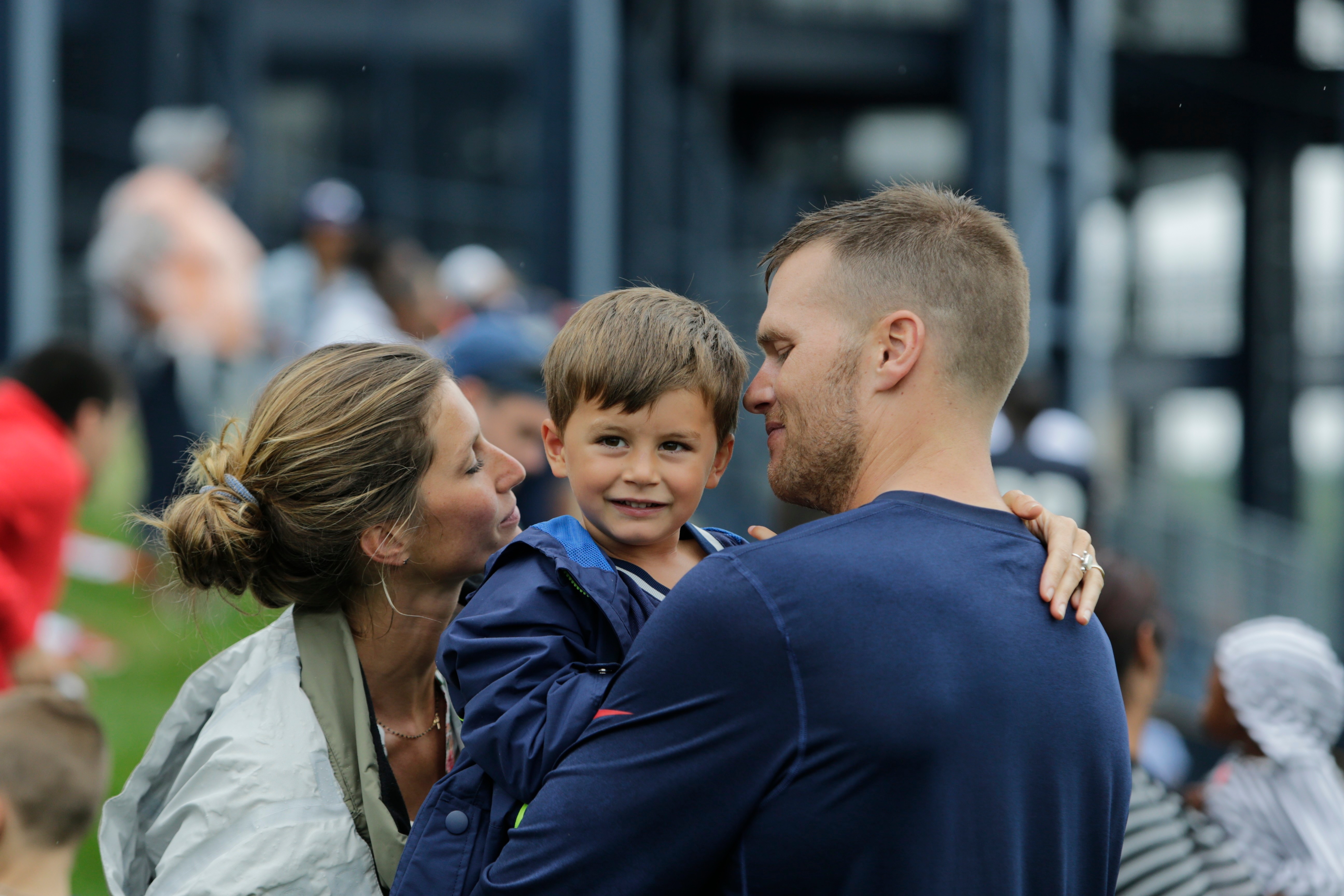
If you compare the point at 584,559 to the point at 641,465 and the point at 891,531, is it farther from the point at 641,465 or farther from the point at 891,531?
the point at 891,531

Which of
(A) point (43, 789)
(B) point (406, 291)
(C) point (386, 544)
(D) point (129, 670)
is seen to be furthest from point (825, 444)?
(D) point (129, 670)

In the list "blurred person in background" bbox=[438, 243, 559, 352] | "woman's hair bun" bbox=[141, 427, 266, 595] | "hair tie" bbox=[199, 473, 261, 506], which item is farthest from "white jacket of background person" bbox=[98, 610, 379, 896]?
"blurred person in background" bbox=[438, 243, 559, 352]

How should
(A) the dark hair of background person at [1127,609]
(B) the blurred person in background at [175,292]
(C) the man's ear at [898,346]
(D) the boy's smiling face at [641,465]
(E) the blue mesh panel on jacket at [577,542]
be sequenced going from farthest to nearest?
(B) the blurred person in background at [175,292] < (A) the dark hair of background person at [1127,609] < (D) the boy's smiling face at [641,465] < (E) the blue mesh panel on jacket at [577,542] < (C) the man's ear at [898,346]

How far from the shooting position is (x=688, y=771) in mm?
1577

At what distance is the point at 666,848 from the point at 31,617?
375 centimetres

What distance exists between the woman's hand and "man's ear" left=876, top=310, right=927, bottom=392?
→ 255 millimetres

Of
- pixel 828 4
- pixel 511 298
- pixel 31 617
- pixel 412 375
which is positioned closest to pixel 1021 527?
pixel 412 375

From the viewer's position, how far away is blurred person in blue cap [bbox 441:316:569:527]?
452cm

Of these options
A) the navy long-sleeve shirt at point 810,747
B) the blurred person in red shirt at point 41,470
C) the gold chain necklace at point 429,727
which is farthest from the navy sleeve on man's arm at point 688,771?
the blurred person in red shirt at point 41,470

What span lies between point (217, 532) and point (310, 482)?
0.17m

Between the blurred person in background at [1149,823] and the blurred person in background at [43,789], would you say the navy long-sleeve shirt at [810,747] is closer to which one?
the blurred person in background at [1149,823]

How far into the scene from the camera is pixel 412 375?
2238 millimetres

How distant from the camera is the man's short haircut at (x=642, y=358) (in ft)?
6.79

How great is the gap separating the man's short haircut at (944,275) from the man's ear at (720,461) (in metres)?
0.40
